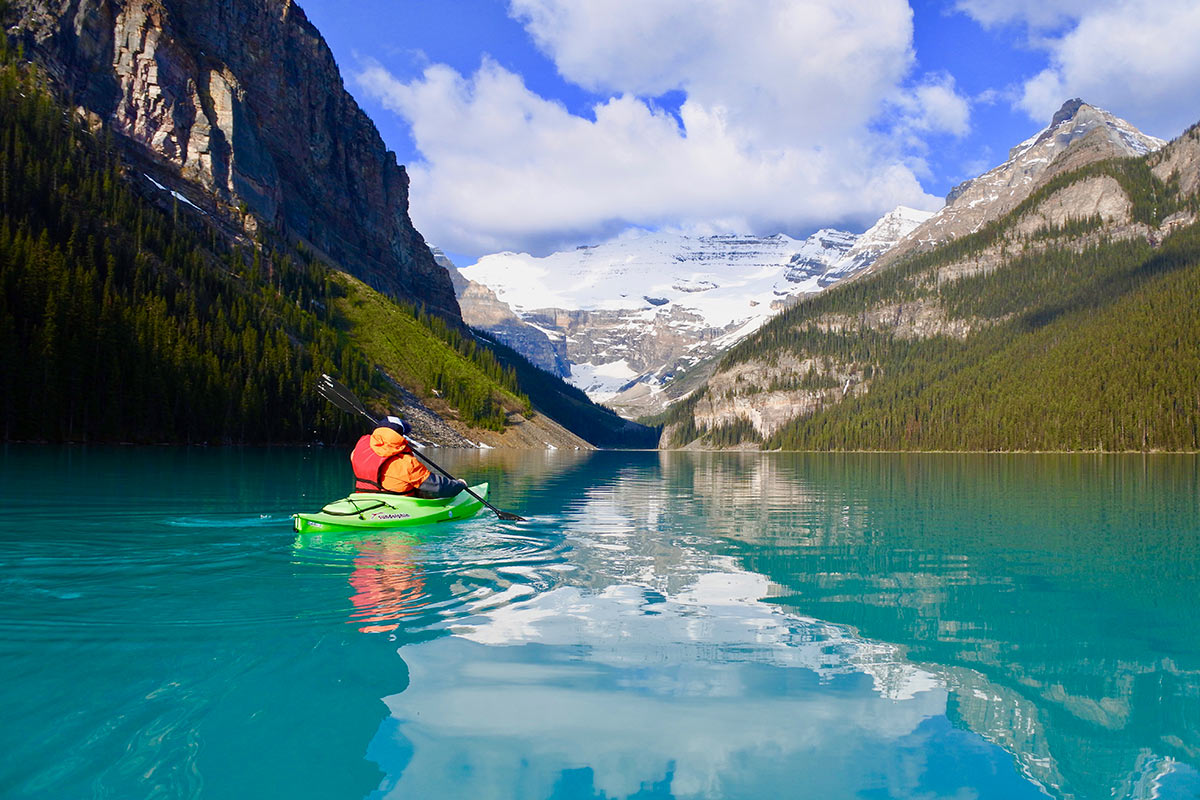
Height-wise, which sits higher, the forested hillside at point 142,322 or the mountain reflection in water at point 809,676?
the forested hillside at point 142,322

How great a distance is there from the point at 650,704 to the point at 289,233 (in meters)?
184

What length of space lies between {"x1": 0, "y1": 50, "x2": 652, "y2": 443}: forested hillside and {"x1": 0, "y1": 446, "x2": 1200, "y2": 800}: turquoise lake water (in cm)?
6148

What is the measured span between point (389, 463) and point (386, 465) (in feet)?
0.36

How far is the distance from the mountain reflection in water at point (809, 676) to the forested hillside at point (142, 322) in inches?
2828

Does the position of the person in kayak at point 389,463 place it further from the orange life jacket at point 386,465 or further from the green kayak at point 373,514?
the green kayak at point 373,514

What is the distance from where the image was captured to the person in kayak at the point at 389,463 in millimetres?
21672

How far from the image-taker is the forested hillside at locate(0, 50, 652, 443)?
71938mm

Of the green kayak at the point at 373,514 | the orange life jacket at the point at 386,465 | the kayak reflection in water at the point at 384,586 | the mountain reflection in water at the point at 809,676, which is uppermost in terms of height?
the orange life jacket at the point at 386,465

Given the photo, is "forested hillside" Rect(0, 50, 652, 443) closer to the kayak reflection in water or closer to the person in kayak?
the person in kayak

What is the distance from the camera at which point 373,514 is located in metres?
21.5

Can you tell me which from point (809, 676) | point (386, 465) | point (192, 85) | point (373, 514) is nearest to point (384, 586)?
point (373, 514)

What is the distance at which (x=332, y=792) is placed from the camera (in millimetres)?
6750

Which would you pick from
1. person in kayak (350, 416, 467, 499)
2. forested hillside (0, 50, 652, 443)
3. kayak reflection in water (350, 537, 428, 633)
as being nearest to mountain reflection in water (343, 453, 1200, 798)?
kayak reflection in water (350, 537, 428, 633)

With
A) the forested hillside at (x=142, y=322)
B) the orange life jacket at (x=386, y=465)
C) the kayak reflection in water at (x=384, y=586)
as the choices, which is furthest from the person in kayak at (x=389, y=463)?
the forested hillside at (x=142, y=322)
